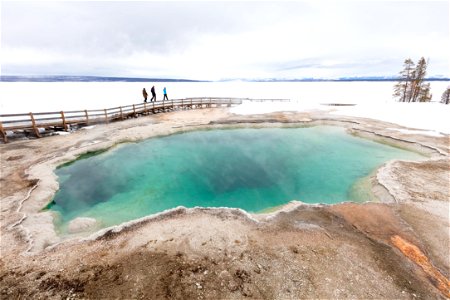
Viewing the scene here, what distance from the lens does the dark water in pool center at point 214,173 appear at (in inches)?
376

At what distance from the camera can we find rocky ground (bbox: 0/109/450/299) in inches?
189

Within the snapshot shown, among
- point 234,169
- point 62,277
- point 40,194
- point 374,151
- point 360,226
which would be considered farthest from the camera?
point 374,151

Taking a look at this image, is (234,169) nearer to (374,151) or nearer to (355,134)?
(374,151)

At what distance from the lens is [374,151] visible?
47.3 ft

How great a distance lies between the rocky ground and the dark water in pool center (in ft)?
5.52

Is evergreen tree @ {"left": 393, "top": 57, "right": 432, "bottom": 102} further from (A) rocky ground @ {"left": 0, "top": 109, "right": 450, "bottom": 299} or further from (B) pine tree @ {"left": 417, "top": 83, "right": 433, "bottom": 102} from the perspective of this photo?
(A) rocky ground @ {"left": 0, "top": 109, "right": 450, "bottom": 299}

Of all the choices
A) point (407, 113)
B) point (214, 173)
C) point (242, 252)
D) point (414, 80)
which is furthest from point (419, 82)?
point (242, 252)

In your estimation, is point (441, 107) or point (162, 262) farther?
point (441, 107)

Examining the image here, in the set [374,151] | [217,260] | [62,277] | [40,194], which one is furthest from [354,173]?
[40,194]

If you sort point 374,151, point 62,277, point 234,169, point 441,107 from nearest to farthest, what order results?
1. point 62,277
2. point 234,169
3. point 374,151
4. point 441,107

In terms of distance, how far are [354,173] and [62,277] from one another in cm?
1232

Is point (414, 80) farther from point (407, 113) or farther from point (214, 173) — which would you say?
point (214, 173)

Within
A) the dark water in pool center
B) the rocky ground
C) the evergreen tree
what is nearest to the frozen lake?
the evergreen tree

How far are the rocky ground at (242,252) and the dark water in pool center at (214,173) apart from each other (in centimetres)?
168
